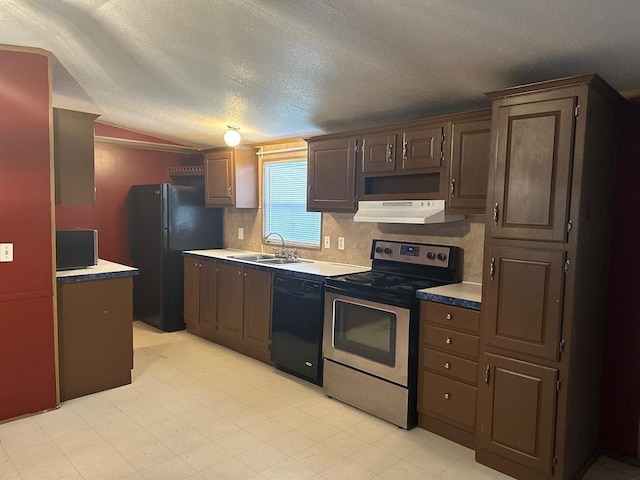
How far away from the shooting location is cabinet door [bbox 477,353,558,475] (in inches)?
88.0

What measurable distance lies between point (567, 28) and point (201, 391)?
3.25m

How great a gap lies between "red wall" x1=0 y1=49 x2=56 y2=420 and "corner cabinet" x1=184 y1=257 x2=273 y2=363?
162cm

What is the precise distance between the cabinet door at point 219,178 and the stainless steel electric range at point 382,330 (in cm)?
203

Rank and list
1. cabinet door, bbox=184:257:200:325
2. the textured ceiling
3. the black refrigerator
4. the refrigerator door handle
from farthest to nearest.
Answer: the refrigerator door handle, the black refrigerator, cabinet door, bbox=184:257:200:325, the textured ceiling

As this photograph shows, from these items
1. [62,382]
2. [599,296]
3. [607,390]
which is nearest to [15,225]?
[62,382]

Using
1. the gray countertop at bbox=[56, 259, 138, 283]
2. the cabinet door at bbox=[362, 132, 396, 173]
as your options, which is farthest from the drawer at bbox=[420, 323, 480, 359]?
the gray countertop at bbox=[56, 259, 138, 283]

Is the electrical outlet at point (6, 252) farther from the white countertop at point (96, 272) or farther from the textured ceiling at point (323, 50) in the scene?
the textured ceiling at point (323, 50)

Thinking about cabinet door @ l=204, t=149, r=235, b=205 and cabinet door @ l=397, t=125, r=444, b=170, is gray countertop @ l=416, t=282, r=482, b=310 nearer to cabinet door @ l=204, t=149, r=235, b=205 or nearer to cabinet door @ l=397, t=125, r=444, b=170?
cabinet door @ l=397, t=125, r=444, b=170

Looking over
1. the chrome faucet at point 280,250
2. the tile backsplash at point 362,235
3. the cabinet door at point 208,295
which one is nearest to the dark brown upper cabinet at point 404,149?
the tile backsplash at point 362,235

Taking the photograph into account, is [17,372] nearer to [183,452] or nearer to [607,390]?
[183,452]

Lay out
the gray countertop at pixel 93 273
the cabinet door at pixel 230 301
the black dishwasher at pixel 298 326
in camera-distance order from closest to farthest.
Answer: the gray countertop at pixel 93 273 → the black dishwasher at pixel 298 326 → the cabinet door at pixel 230 301

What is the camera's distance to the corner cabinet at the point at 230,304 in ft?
13.0

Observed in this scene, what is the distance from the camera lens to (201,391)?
11.2 ft

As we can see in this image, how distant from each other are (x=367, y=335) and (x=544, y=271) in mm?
1263
